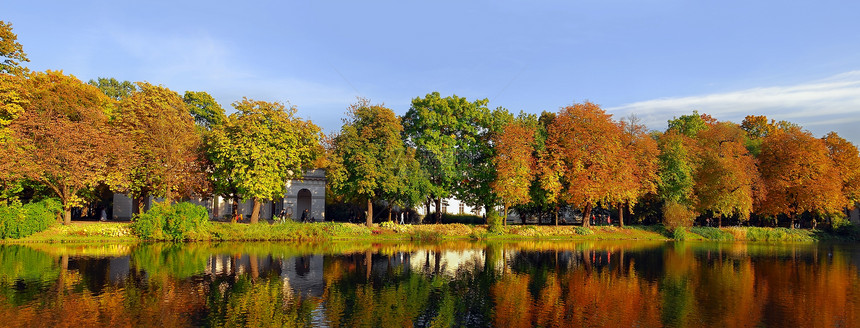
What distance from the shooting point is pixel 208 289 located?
18.2m

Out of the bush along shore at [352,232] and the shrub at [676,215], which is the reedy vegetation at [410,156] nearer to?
the shrub at [676,215]

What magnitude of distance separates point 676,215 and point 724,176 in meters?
6.52

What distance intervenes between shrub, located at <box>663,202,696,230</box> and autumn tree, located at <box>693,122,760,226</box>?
10.3 ft

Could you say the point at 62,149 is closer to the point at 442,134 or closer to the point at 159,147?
the point at 159,147

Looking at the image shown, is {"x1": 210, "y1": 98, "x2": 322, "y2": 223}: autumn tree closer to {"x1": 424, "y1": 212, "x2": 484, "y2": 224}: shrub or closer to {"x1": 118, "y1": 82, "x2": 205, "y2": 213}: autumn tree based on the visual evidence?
{"x1": 118, "y1": 82, "x2": 205, "y2": 213}: autumn tree

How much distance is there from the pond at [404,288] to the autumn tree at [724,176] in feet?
58.0

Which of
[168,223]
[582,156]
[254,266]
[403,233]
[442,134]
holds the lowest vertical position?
[254,266]

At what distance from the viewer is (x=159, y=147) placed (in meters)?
39.2

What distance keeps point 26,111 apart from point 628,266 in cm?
4151

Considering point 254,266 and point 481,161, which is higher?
point 481,161

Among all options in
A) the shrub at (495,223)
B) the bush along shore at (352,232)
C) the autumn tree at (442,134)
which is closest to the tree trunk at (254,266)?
the bush along shore at (352,232)

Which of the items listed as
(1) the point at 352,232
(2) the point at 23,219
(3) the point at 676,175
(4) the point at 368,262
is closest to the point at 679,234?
(3) the point at 676,175

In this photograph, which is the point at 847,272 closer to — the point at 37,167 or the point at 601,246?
the point at 601,246

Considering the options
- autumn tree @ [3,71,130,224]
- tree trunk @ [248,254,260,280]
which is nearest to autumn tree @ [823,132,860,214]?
tree trunk @ [248,254,260,280]
